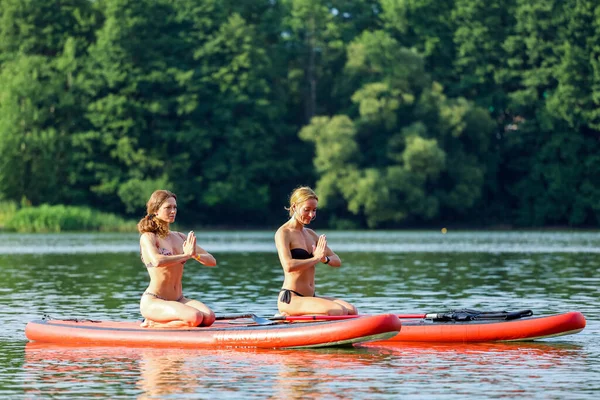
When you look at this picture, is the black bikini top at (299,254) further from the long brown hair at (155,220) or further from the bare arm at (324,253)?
the long brown hair at (155,220)

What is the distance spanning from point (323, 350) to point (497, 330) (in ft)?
7.39

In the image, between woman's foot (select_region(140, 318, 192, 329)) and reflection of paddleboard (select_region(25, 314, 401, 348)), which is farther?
woman's foot (select_region(140, 318, 192, 329))

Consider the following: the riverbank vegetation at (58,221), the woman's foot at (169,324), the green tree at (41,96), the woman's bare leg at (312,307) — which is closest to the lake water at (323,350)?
the woman's foot at (169,324)

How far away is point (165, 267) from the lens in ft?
51.9

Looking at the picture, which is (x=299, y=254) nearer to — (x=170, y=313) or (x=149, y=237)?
(x=170, y=313)

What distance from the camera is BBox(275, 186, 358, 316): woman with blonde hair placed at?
51.9ft

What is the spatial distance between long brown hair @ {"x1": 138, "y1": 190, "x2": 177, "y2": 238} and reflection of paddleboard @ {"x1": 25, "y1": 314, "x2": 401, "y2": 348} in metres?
1.17

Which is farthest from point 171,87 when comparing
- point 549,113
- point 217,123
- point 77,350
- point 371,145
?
point 77,350

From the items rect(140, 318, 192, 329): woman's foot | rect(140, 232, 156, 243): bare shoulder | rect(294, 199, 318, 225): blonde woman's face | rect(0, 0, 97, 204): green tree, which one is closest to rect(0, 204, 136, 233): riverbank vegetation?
rect(0, 0, 97, 204): green tree

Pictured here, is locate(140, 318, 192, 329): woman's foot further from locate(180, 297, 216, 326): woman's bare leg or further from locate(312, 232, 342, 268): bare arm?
locate(312, 232, 342, 268): bare arm

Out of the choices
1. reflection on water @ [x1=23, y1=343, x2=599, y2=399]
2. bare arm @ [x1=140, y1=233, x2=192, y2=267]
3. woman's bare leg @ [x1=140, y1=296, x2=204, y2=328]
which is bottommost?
reflection on water @ [x1=23, y1=343, x2=599, y2=399]

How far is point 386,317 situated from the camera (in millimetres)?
15180

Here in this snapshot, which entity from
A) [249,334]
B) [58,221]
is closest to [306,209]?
[249,334]

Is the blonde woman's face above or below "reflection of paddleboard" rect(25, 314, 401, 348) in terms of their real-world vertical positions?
above
